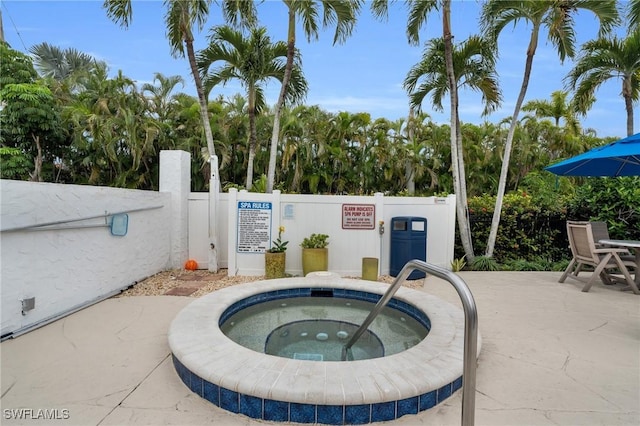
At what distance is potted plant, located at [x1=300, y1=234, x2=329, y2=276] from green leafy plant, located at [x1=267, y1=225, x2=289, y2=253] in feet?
1.20

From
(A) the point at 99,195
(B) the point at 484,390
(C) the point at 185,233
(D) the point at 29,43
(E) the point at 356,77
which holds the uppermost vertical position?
(D) the point at 29,43

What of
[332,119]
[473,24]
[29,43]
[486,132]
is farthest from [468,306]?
[29,43]

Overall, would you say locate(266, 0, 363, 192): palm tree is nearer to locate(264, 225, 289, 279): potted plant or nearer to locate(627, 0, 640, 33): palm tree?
locate(264, 225, 289, 279): potted plant

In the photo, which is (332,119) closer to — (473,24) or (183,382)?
(473,24)

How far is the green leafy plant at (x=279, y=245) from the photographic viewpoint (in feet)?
21.2

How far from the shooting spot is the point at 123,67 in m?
10.9

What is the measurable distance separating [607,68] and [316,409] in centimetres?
1073

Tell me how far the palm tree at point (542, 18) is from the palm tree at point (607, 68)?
0.79 meters

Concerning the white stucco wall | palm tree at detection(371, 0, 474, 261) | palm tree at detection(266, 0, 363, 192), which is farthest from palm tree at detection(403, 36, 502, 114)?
the white stucco wall

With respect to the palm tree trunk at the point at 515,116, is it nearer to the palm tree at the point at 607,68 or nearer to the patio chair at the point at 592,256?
the patio chair at the point at 592,256

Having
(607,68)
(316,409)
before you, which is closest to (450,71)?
(607,68)

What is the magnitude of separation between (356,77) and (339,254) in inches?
214

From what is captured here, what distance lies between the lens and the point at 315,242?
6.55 meters

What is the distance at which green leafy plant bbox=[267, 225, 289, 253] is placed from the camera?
646cm
